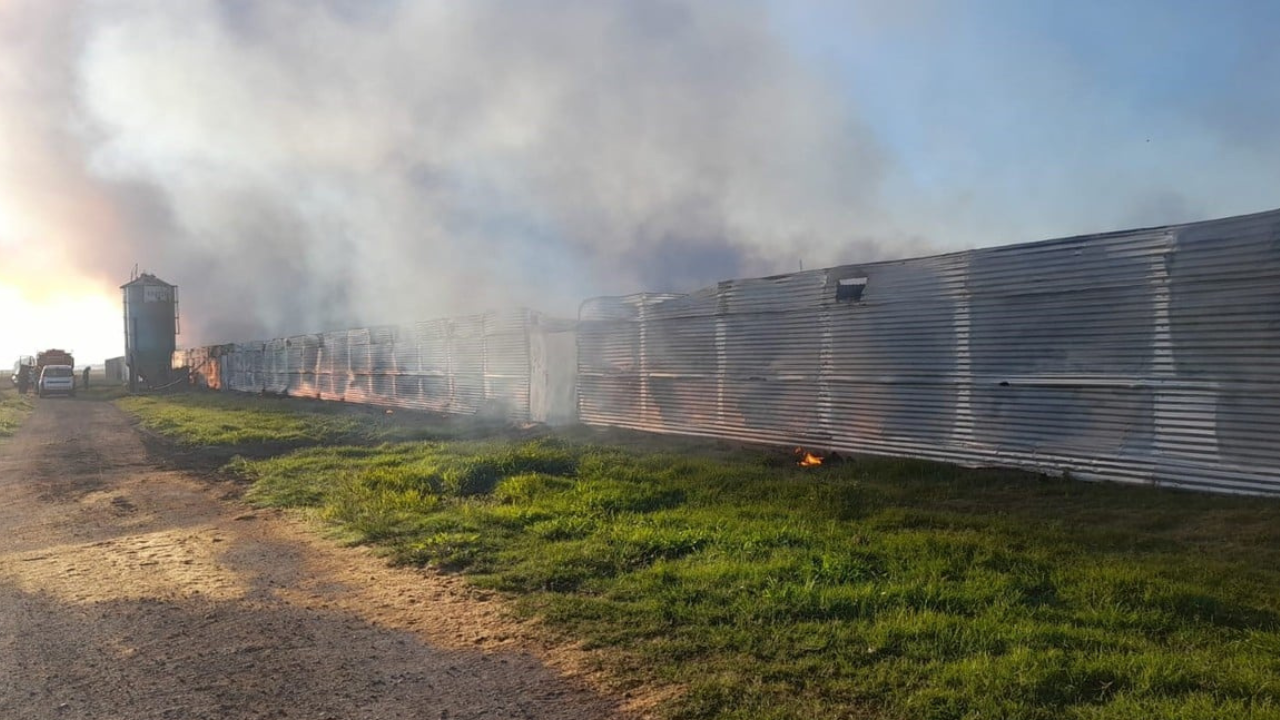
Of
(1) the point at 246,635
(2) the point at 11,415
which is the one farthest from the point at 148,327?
(1) the point at 246,635

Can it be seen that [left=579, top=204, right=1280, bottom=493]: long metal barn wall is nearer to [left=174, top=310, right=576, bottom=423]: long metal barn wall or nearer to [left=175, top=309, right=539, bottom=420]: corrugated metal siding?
[left=174, top=310, right=576, bottom=423]: long metal barn wall

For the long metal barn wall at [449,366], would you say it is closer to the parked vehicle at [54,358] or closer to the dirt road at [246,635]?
the dirt road at [246,635]

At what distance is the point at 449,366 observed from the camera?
19.7 meters

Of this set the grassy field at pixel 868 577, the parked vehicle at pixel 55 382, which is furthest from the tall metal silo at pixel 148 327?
the grassy field at pixel 868 577

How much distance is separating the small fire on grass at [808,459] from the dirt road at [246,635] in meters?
5.16

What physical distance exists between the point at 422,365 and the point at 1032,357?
Answer: 50.7 feet

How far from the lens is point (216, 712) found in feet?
11.8

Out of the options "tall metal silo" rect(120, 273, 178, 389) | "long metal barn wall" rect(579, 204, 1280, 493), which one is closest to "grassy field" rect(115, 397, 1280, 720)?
"long metal barn wall" rect(579, 204, 1280, 493)

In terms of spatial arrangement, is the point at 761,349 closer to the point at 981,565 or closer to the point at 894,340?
the point at 894,340

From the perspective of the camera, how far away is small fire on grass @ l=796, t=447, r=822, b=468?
9.69 m

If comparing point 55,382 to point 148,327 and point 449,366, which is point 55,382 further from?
point 449,366

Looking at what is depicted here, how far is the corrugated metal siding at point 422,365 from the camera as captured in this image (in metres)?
17.4

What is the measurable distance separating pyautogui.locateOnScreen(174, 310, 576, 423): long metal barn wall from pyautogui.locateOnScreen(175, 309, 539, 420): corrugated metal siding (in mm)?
21

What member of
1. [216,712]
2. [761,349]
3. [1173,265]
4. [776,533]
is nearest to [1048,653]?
[776,533]
